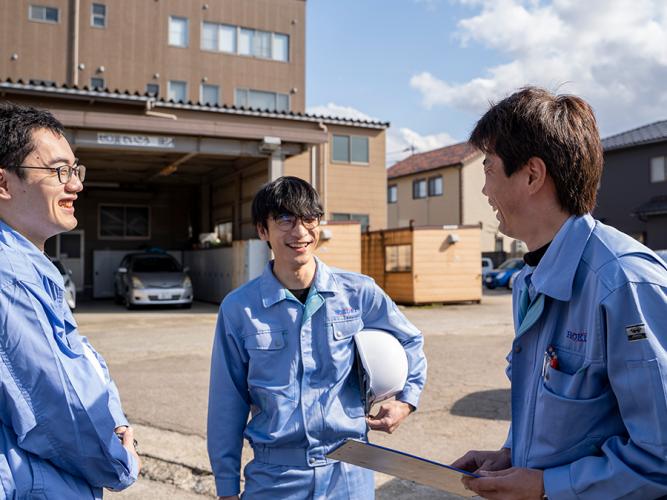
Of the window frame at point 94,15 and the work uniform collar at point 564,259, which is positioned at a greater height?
the window frame at point 94,15

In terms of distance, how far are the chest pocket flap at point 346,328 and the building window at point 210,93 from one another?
22346mm

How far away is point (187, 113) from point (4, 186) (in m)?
15.8

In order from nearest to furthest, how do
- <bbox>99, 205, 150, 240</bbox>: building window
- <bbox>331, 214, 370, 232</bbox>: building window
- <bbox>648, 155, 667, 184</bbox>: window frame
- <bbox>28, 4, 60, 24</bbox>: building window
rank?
<bbox>28, 4, 60, 24</bbox>: building window, <bbox>331, 214, 370, 232</bbox>: building window, <bbox>99, 205, 150, 240</bbox>: building window, <bbox>648, 155, 667, 184</bbox>: window frame

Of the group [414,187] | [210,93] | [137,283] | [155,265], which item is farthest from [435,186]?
[137,283]

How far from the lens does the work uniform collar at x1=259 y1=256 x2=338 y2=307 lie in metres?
2.39

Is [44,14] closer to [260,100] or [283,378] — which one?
[260,100]

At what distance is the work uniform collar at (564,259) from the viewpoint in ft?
4.73

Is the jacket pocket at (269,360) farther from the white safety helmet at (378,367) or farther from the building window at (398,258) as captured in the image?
the building window at (398,258)

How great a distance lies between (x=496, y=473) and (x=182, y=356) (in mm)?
8418

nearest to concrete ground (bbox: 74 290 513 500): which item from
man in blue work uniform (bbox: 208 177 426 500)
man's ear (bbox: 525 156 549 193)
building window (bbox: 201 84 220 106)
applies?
man in blue work uniform (bbox: 208 177 426 500)

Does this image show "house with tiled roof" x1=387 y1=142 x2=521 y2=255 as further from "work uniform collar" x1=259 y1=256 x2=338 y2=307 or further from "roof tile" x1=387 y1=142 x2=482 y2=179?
"work uniform collar" x1=259 y1=256 x2=338 y2=307

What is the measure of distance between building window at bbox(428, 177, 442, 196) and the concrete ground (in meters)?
23.0

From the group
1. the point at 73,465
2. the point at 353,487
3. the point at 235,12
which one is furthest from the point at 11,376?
the point at 235,12

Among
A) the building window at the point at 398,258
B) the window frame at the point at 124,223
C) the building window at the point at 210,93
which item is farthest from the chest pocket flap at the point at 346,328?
the window frame at the point at 124,223
